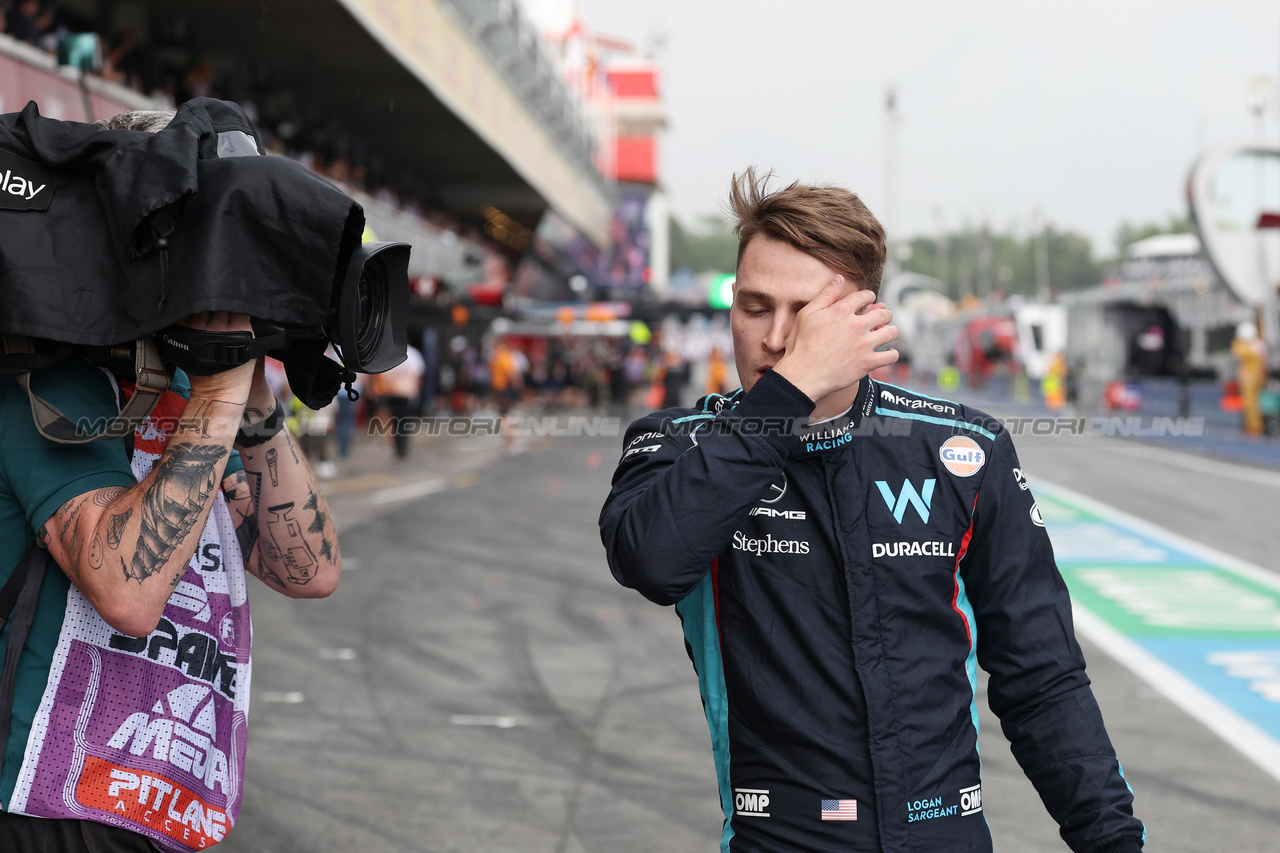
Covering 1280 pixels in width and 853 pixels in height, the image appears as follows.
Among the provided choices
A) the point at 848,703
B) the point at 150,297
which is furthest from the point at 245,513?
the point at 848,703

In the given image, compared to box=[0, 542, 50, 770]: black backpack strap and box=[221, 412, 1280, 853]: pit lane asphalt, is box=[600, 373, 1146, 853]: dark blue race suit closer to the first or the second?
box=[0, 542, 50, 770]: black backpack strap

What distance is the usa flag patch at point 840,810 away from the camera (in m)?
1.89

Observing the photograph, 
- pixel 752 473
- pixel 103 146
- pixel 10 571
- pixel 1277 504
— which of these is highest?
pixel 103 146

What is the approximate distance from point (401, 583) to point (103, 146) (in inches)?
284

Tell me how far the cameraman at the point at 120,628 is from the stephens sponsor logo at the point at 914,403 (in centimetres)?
111

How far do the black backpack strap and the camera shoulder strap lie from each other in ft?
0.67

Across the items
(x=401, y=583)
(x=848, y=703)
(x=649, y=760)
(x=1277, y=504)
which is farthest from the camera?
(x=1277, y=504)

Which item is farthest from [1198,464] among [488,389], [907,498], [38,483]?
[38,483]

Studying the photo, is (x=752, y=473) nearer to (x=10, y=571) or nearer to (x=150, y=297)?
(x=150, y=297)

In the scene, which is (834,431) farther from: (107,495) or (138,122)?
(138,122)

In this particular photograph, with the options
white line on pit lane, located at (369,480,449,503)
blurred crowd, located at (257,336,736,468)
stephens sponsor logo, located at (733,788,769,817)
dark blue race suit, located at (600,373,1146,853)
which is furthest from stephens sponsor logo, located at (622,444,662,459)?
white line on pit lane, located at (369,480,449,503)

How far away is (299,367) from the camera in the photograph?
215 cm

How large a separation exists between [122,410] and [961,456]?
141 centimetres


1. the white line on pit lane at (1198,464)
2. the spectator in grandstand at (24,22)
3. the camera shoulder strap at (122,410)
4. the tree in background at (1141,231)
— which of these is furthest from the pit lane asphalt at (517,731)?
the tree in background at (1141,231)
